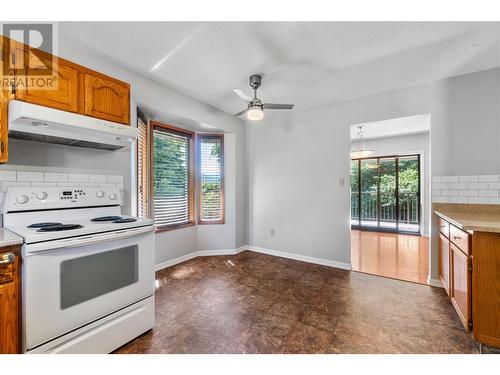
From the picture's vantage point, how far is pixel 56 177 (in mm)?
1903

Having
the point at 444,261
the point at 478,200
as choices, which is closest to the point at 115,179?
the point at 444,261

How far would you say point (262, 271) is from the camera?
3107 millimetres

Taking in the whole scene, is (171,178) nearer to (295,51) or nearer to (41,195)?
(41,195)

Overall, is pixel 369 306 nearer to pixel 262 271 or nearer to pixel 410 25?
pixel 262 271

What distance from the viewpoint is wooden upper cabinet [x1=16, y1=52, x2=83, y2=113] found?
1.48m

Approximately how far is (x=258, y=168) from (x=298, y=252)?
165 cm

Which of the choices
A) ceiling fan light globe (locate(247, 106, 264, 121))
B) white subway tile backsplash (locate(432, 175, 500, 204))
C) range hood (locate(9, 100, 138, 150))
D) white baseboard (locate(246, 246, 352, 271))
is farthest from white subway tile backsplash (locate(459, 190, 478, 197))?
range hood (locate(9, 100, 138, 150))

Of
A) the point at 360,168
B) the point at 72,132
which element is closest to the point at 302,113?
the point at 72,132

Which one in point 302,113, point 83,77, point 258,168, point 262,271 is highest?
point 302,113

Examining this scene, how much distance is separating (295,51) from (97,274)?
243 cm

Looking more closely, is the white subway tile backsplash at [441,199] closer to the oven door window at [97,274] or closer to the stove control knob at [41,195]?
the oven door window at [97,274]

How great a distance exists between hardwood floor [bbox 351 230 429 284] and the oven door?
290 cm

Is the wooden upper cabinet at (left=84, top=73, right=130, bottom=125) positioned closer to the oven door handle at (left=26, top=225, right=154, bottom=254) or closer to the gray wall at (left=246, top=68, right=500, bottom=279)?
the oven door handle at (left=26, top=225, right=154, bottom=254)
